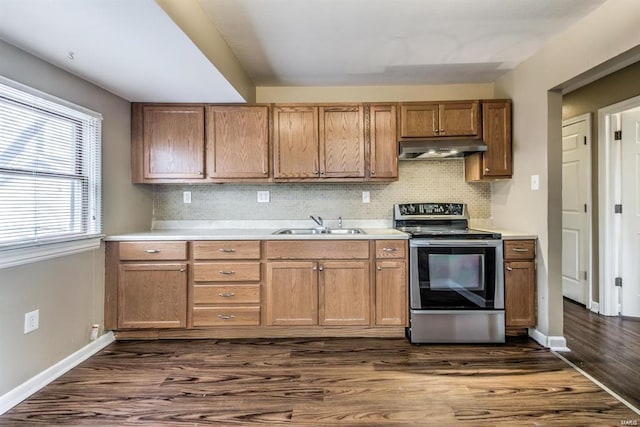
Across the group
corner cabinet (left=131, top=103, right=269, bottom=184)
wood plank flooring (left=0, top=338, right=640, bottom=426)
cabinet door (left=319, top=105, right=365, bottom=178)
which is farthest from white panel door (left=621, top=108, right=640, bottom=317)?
corner cabinet (left=131, top=103, right=269, bottom=184)

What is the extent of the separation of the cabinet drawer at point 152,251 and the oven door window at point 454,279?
1.95 meters

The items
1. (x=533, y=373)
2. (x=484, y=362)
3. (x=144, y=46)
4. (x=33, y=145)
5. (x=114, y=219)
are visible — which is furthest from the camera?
(x=114, y=219)

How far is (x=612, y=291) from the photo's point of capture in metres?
3.18

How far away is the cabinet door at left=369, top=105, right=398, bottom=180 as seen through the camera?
296cm

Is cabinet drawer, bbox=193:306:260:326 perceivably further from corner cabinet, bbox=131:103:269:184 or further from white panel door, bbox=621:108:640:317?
white panel door, bbox=621:108:640:317

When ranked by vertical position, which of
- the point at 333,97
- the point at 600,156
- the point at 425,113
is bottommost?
the point at 600,156

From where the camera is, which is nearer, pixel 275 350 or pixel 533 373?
pixel 533 373

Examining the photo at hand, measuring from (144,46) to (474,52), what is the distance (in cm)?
238

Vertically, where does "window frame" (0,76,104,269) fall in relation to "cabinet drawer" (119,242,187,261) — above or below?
above

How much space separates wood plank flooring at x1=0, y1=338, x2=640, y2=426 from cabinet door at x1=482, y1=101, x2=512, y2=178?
1489 millimetres

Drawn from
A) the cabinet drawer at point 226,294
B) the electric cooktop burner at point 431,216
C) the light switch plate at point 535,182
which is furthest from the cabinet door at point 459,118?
the cabinet drawer at point 226,294

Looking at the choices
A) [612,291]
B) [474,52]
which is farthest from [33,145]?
[612,291]

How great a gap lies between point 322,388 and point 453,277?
1357 millimetres

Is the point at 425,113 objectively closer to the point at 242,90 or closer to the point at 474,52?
the point at 474,52
